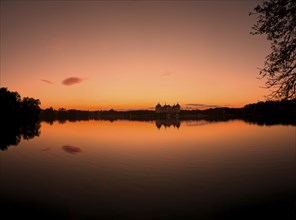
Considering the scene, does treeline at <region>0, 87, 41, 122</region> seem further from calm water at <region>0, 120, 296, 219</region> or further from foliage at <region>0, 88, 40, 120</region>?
calm water at <region>0, 120, 296, 219</region>

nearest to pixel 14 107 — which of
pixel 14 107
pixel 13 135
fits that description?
pixel 14 107

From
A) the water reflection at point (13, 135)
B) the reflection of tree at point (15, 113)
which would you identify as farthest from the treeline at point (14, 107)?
the water reflection at point (13, 135)

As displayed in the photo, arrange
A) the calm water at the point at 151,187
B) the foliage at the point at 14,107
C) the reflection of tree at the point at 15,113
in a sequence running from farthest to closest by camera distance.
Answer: the foliage at the point at 14,107 → the reflection of tree at the point at 15,113 → the calm water at the point at 151,187

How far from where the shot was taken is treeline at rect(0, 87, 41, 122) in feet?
383

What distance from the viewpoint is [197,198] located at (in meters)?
19.2

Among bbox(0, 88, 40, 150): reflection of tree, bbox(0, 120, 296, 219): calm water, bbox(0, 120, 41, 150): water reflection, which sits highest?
bbox(0, 88, 40, 150): reflection of tree

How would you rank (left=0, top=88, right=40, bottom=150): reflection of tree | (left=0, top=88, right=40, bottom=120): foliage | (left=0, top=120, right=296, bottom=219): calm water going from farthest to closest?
(left=0, top=88, right=40, bottom=120): foliage < (left=0, top=88, right=40, bottom=150): reflection of tree < (left=0, top=120, right=296, bottom=219): calm water

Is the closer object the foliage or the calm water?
the calm water

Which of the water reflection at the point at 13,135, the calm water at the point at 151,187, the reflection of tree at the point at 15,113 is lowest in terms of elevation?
the calm water at the point at 151,187

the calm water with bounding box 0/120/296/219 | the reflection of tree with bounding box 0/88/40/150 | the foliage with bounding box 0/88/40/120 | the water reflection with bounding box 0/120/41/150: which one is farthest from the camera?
the foliage with bounding box 0/88/40/120

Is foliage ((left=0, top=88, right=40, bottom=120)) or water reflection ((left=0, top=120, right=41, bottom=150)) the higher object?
foliage ((left=0, top=88, right=40, bottom=120))

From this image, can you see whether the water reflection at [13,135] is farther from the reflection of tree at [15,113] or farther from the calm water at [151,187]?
the calm water at [151,187]

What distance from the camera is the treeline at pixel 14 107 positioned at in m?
117

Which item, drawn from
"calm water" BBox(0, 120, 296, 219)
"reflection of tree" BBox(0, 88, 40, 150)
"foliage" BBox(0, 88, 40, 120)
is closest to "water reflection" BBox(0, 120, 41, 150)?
"reflection of tree" BBox(0, 88, 40, 150)
